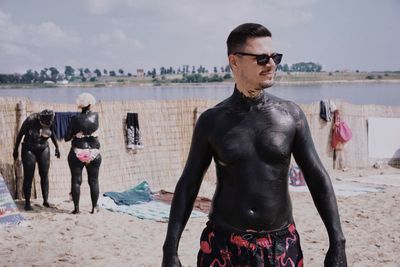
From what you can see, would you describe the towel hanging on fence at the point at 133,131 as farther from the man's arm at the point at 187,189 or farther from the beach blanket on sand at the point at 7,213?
the man's arm at the point at 187,189

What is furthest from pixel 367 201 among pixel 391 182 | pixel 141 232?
pixel 141 232

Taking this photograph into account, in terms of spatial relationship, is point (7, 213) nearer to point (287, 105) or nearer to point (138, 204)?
point (138, 204)

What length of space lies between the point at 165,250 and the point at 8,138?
26.7ft

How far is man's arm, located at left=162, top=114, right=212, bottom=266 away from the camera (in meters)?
2.48

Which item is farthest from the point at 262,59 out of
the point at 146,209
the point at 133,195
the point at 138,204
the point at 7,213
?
the point at 133,195

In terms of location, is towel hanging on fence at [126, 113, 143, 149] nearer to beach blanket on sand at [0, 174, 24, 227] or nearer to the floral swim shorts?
beach blanket on sand at [0, 174, 24, 227]

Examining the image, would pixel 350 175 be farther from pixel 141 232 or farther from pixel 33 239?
pixel 33 239

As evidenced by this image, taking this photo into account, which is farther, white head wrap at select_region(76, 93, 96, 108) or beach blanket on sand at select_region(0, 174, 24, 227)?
white head wrap at select_region(76, 93, 96, 108)

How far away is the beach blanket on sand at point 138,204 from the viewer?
9.05 m

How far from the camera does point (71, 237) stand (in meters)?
7.47

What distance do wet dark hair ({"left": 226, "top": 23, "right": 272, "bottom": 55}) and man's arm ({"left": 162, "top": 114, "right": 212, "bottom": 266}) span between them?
1.22 feet

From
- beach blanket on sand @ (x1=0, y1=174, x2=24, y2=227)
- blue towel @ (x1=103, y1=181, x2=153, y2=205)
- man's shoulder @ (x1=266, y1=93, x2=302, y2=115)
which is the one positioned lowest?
blue towel @ (x1=103, y1=181, x2=153, y2=205)

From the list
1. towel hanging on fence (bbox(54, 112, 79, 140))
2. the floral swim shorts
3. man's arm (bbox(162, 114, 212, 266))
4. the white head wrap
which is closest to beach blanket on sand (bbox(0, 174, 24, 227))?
the white head wrap

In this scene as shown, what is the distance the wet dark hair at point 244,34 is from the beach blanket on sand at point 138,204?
6563 millimetres
